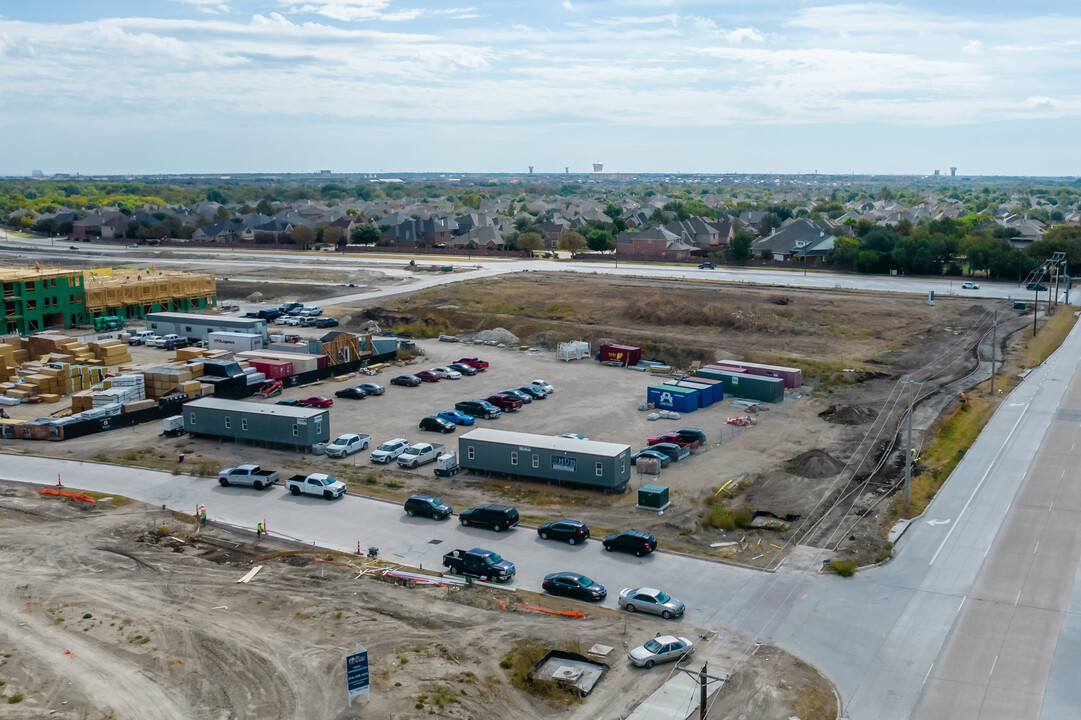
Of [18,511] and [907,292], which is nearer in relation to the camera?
[18,511]

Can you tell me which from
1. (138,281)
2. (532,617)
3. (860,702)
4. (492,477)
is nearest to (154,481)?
(492,477)

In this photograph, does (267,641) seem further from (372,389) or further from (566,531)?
(372,389)

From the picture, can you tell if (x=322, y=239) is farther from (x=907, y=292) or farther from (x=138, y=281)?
(x=907, y=292)

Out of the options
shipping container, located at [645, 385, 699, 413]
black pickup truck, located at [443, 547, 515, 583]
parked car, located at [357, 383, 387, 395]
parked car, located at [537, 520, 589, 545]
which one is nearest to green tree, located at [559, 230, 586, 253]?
parked car, located at [357, 383, 387, 395]

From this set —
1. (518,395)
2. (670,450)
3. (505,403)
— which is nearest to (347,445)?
(505,403)

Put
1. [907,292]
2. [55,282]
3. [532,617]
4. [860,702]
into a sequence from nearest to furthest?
[860,702], [532,617], [55,282], [907,292]

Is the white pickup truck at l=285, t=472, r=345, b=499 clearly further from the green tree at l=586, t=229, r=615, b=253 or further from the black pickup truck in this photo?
the green tree at l=586, t=229, r=615, b=253
